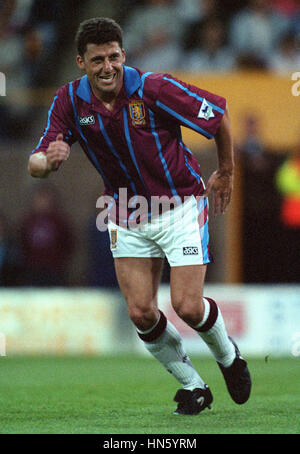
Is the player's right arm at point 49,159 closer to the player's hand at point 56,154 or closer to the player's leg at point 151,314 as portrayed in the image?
the player's hand at point 56,154

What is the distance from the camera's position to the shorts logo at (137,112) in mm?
4805

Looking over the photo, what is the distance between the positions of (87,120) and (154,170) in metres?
0.44

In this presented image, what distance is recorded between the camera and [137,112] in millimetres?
4809

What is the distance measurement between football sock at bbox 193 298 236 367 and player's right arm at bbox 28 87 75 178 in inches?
46.4

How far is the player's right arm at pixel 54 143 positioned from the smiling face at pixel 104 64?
0.86 ft

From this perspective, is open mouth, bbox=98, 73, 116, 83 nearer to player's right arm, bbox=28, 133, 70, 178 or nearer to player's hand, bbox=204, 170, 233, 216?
player's right arm, bbox=28, 133, 70, 178

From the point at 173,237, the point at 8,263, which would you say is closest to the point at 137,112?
the point at 173,237

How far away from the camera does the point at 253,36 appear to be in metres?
11.7

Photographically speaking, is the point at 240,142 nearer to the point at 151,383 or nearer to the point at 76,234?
the point at 76,234

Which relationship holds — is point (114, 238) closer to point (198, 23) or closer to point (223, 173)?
point (223, 173)

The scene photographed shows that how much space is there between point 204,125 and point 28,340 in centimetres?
520

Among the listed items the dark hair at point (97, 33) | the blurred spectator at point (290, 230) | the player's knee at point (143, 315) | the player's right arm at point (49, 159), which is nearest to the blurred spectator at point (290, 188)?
the blurred spectator at point (290, 230)
